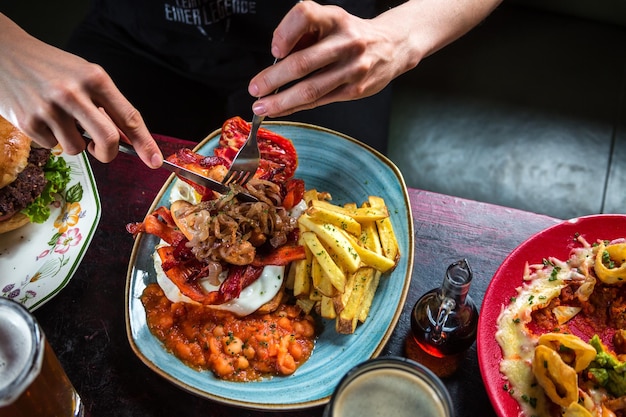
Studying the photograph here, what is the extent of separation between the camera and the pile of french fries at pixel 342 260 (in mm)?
1781

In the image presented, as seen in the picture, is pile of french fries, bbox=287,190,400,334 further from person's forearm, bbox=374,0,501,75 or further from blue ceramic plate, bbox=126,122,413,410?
person's forearm, bbox=374,0,501,75

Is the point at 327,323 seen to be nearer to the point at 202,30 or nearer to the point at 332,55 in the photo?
the point at 332,55

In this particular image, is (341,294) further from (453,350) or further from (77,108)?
(77,108)

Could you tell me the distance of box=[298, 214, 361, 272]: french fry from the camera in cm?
178

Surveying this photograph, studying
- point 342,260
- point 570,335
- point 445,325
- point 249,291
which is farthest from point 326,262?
point 570,335

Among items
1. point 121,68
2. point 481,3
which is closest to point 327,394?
point 481,3

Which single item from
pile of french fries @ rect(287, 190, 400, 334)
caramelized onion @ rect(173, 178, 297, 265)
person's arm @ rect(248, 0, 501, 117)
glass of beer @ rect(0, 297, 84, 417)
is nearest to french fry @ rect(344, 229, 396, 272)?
pile of french fries @ rect(287, 190, 400, 334)

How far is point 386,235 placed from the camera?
1920 millimetres

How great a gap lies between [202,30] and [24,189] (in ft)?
3.05

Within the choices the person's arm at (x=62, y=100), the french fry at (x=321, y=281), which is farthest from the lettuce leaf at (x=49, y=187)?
the french fry at (x=321, y=281)

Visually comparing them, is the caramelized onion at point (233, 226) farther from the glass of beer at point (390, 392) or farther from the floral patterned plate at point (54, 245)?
the glass of beer at point (390, 392)

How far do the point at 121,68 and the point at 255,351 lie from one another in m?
1.54

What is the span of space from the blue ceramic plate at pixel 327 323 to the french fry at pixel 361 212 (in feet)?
0.27

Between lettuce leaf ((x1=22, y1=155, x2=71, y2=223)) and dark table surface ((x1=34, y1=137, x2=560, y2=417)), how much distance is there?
0.47 feet
